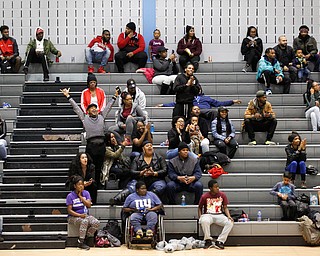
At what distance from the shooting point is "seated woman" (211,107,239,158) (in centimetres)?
1631

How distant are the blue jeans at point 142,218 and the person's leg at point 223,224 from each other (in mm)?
1053

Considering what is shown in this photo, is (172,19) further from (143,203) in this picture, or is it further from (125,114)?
(143,203)

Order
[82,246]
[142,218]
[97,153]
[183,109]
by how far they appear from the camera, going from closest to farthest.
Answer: [82,246] → [142,218] → [97,153] → [183,109]

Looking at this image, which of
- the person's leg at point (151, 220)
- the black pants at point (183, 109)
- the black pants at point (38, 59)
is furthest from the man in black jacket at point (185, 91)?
the black pants at point (38, 59)

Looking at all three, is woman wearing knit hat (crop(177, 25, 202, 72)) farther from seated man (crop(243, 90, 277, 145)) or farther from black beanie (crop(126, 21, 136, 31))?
seated man (crop(243, 90, 277, 145))

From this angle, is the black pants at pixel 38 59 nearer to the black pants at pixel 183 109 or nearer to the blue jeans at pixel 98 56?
the blue jeans at pixel 98 56

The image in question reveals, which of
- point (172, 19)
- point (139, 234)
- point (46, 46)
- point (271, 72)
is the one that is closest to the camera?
point (139, 234)

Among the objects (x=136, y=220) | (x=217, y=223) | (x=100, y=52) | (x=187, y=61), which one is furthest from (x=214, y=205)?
(x=100, y=52)

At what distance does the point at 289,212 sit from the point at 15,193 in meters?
5.04

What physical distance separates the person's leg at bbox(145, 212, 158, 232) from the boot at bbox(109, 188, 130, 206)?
34.5 inches

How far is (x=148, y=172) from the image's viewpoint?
595 inches

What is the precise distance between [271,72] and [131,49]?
3277 mm

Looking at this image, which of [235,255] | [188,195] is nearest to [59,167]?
[188,195]

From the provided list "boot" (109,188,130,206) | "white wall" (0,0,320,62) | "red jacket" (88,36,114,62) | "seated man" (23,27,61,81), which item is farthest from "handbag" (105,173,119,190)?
"white wall" (0,0,320,62)
